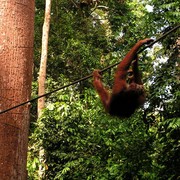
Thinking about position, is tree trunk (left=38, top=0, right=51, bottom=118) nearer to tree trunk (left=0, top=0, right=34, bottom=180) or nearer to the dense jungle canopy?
the dense jungle canopy

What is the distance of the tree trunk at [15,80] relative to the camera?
2.94m

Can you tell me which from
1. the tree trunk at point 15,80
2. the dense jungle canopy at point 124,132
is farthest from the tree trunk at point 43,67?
the tree trunk at point 15,80

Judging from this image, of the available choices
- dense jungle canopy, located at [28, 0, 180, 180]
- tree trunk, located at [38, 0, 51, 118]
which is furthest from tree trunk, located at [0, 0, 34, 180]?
tree trunk, located at [38, 0, 51, 118]

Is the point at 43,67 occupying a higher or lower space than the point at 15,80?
higher

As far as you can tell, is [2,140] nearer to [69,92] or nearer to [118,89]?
[118,89]

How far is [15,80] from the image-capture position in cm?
309

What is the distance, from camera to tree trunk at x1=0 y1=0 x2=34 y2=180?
294 cm

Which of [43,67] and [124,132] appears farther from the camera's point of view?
[43,67]

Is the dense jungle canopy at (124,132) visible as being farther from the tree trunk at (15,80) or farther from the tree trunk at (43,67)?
the tree trunk at (15,80)

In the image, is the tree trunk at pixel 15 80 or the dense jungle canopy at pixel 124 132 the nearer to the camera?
the tree trunk at pixel 15 80

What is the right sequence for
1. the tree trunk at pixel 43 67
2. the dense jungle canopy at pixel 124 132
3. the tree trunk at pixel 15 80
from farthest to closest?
the tree trunk at pixel 43 67 → the dense jungle canopy at pixel 124 132 → the tree trunk at pixel 15 80

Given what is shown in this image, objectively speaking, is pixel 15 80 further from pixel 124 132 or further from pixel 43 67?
pixel 43 67

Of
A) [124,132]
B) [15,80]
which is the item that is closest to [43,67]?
[124,132]

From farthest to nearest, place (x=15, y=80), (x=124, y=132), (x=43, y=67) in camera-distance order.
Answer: (x=43, y=67) < (x=124, y=132) < (x=15, y=80)
